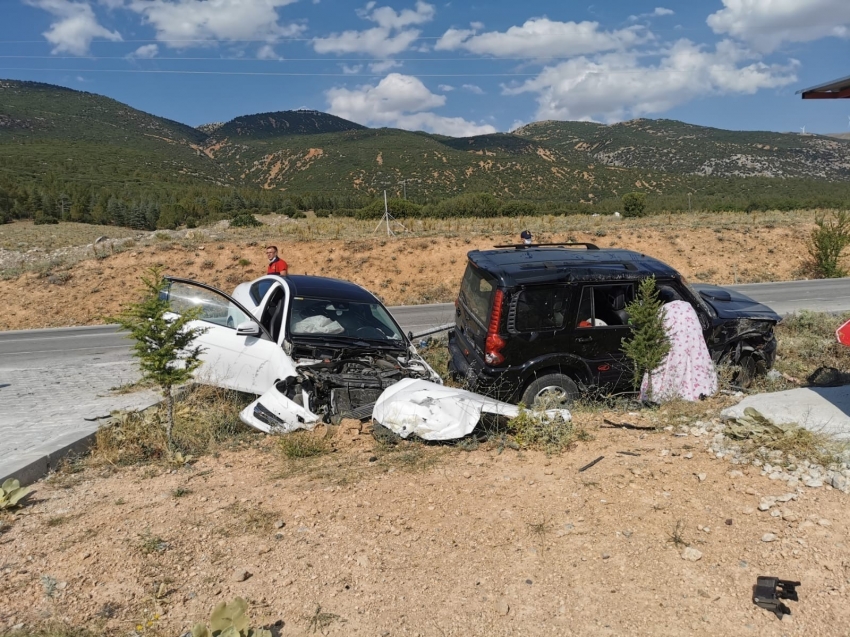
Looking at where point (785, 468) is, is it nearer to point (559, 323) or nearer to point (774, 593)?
point (774, 593)

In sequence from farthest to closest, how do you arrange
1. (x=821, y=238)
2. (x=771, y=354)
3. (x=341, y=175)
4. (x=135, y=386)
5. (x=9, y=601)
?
(x=341, y=175) → (x=821, y=238) → (x=135, y=386) → (x=771, y=354) → (x=9, y=601)

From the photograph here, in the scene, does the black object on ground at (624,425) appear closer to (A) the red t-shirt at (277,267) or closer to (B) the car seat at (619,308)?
(B) the car seat at (619,308)

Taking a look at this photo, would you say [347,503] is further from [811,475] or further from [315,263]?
[315,263]

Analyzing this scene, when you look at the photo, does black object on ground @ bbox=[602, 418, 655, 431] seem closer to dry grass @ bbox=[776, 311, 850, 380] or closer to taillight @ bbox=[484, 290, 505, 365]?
taillight @ bbox=[484, 290, 505, 365]

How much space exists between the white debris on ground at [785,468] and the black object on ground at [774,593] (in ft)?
2.73

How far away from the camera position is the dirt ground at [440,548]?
2.97m

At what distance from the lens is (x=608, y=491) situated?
4.12 meters

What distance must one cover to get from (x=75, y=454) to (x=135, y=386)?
10.4 feet

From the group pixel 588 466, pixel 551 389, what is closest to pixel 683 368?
pixel 551 389

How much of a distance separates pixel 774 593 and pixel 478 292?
4.26m

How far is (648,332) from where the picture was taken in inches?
237

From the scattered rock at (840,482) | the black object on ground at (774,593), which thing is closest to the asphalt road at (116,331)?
the black object on ground at (774,593)

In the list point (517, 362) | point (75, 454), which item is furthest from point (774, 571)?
point (75, 454)

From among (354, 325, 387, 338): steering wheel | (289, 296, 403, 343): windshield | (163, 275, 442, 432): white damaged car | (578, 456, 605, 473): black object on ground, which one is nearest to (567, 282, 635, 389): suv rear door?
(163, 275, 442, 432): white damaged car
